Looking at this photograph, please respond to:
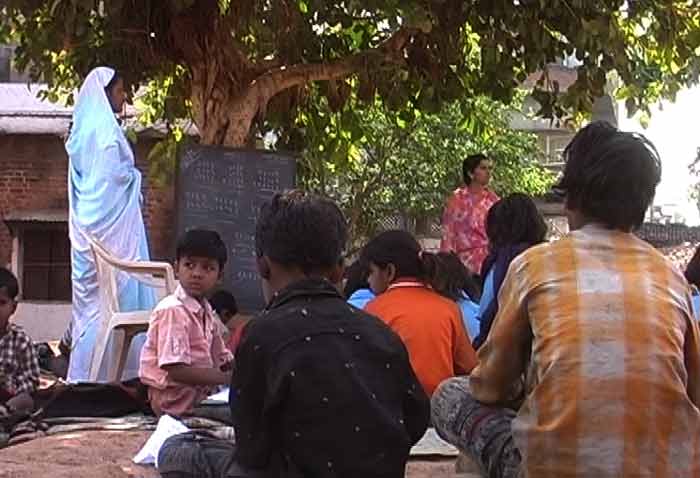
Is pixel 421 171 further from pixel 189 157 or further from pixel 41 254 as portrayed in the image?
pixel 189 157

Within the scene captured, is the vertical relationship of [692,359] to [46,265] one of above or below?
above

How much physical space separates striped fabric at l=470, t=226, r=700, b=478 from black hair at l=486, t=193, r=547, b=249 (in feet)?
9.03

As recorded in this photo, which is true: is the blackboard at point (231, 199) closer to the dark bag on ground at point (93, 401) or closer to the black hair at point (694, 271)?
the dark bag on ground at point (93, 401)

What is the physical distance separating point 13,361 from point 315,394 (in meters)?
3.30

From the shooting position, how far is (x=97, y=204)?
724 centimetres

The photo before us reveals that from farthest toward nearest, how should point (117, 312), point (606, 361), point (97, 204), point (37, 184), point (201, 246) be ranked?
point (37, 184)
point (97, 204)
point (117, 312)
point (201, 246)
point (606, 361)

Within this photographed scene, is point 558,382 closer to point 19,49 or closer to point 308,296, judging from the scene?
point 308,296

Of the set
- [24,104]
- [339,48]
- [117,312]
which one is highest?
[339,48]

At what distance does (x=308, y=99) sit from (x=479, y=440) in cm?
741

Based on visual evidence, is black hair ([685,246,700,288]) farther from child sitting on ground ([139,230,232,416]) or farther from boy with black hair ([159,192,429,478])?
boy with black hair ([159,192,429,478])

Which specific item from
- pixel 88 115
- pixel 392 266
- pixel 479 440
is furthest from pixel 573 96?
pixel 479 440

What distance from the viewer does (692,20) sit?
9.40 meters

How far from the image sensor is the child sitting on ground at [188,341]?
4805 mm

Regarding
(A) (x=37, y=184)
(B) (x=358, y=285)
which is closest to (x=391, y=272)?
(B) (x=358, y=285)
